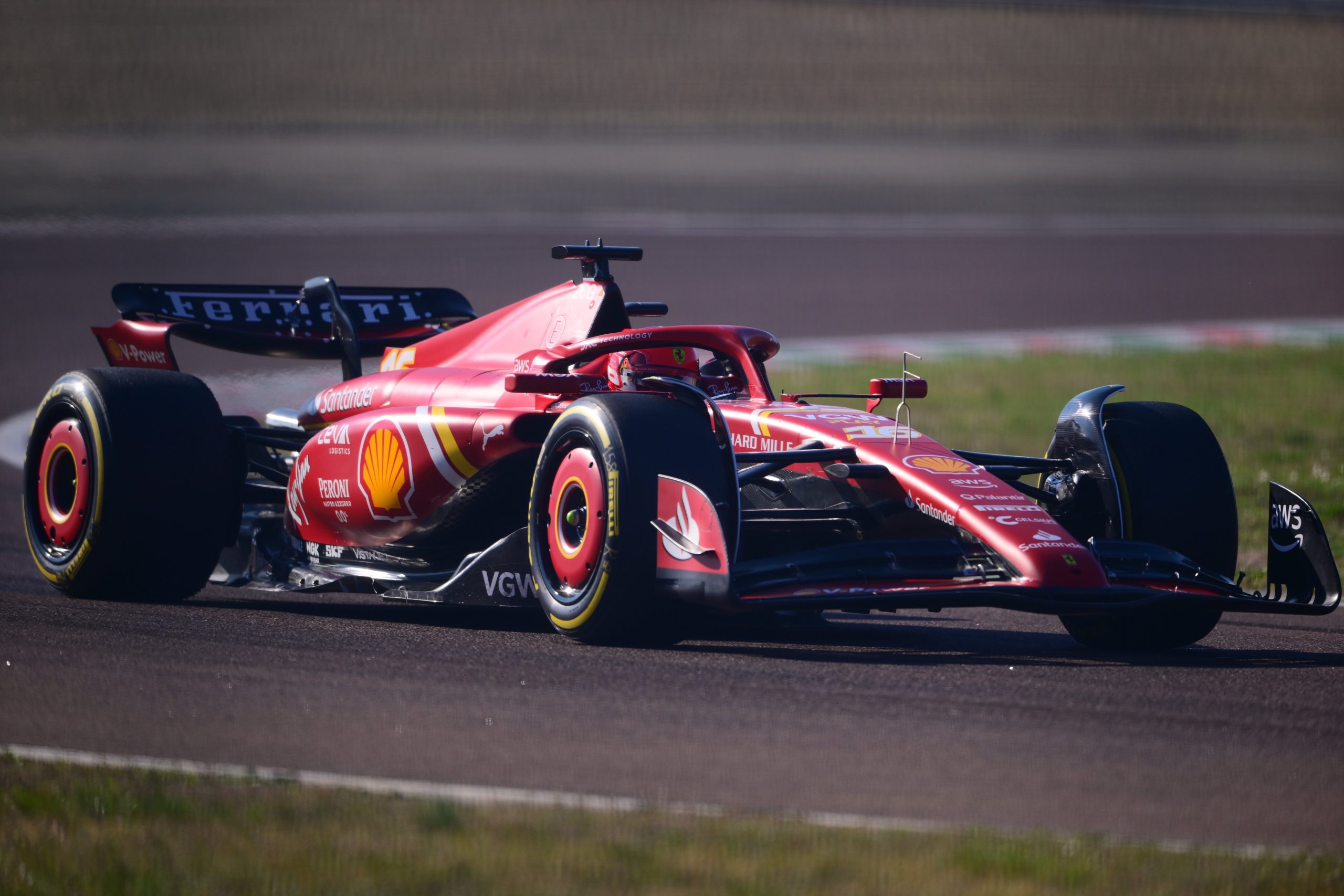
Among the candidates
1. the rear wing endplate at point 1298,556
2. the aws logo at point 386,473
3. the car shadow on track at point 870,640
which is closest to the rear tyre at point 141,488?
the car shadow on track at point 870,640

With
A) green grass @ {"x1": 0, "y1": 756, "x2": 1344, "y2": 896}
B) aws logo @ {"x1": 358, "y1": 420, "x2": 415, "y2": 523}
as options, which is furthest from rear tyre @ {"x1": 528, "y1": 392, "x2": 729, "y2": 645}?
green grass @ {"x1": 0, "y1": 756, "x2": 1344, "y2": 896}

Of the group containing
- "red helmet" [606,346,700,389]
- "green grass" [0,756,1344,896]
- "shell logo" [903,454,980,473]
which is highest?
"red helmet" [606,346,700,389]

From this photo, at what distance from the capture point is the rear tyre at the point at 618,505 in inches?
239

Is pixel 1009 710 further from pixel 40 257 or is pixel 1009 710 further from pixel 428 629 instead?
pixel 40 257

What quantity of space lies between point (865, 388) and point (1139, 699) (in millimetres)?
10464

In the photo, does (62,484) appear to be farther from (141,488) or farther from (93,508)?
(141,488)

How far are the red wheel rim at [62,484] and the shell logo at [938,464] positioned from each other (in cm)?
356

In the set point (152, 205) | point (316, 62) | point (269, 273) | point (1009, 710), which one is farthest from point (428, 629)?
point (316, 62)

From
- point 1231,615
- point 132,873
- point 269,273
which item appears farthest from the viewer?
point 269,273

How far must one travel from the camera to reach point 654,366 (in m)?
7.30

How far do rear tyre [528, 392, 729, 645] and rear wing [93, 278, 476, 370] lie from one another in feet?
9.08

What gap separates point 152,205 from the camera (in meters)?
24.6

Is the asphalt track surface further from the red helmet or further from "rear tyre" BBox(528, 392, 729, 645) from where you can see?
the red helmet

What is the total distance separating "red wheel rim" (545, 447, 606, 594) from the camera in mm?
6203
